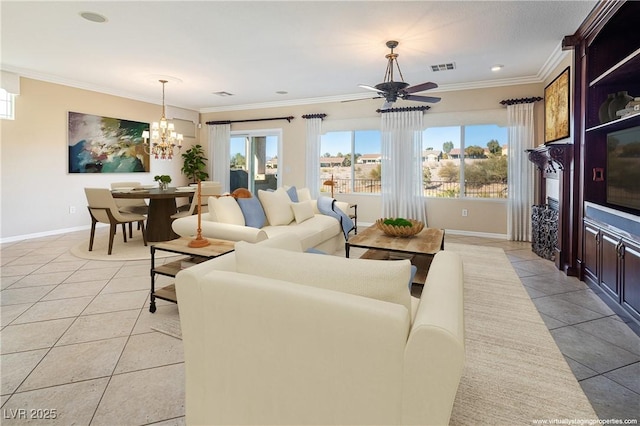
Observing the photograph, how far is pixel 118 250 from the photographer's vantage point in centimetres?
482

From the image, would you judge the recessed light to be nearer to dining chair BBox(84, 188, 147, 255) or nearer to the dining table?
dining chair BBox(84, 188, 147, 255)

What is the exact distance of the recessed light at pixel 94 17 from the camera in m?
3.43

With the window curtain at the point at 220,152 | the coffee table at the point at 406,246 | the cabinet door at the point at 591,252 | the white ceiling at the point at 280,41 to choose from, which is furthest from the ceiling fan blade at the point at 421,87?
the window curtain at the point at 220,152

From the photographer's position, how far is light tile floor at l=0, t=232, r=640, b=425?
67.1 inches

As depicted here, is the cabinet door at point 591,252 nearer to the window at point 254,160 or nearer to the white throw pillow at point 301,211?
the white throw pillow at point 301,211

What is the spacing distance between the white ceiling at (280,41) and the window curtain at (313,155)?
43.3 inches

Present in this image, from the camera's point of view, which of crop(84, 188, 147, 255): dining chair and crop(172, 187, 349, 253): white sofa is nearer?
crop(172, 187, 349, 253): white sofa

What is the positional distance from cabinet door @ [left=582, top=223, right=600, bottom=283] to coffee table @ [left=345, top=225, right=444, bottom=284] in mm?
1390

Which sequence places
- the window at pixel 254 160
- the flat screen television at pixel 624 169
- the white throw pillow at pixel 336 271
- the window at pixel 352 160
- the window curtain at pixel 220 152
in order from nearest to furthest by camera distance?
the white throw pillow at pixel 336 271
the flat screen television at pixel 624 169
the window at pixel 352 160
the window at pixel 254 160
the window curtain at pixel 220 152

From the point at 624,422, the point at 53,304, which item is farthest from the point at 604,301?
the point at 53,304

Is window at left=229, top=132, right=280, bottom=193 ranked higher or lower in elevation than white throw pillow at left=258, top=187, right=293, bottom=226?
higher

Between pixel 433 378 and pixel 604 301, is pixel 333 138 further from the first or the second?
pixel 433 378

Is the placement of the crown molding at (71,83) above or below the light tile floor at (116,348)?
above

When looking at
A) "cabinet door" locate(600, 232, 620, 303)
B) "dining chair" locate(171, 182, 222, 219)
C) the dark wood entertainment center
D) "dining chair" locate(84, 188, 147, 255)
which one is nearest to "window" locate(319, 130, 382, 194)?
"dining chair" locate(171, 182, 222, 219)
